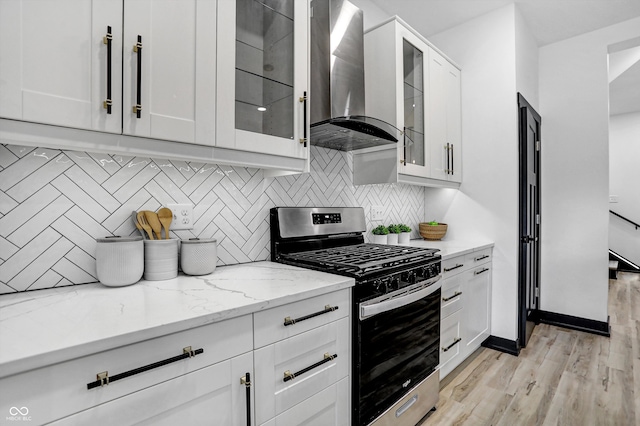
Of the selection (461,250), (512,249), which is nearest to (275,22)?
(461,250)

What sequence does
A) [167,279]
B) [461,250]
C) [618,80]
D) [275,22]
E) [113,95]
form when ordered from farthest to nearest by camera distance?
[618,80] → [461,250] → [275,22] → [167,279] → [113,95]

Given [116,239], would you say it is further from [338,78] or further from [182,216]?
[338,78]

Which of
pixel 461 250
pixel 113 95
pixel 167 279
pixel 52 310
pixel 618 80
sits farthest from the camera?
pixel 618 80

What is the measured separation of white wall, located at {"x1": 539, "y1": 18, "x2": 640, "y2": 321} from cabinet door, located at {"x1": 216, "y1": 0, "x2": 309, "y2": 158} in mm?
Answer: 3001

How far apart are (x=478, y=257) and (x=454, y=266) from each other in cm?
47

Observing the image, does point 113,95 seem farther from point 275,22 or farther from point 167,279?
point 275,22

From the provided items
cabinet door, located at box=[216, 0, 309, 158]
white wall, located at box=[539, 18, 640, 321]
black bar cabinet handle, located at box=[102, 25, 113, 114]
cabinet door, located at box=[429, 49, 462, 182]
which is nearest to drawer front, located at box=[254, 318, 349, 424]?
cabinet door, located at box=[216, 0, 309, 158]

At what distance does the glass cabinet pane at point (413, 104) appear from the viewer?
90.5 inches

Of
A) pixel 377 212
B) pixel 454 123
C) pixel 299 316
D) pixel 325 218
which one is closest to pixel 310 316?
pixel 299 316

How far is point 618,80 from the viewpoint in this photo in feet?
14.6

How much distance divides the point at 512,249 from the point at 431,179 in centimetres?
88

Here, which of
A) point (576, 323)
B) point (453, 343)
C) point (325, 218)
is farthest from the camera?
point (576, 323)

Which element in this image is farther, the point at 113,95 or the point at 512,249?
the point at 512,249

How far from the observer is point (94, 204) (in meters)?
1.28
